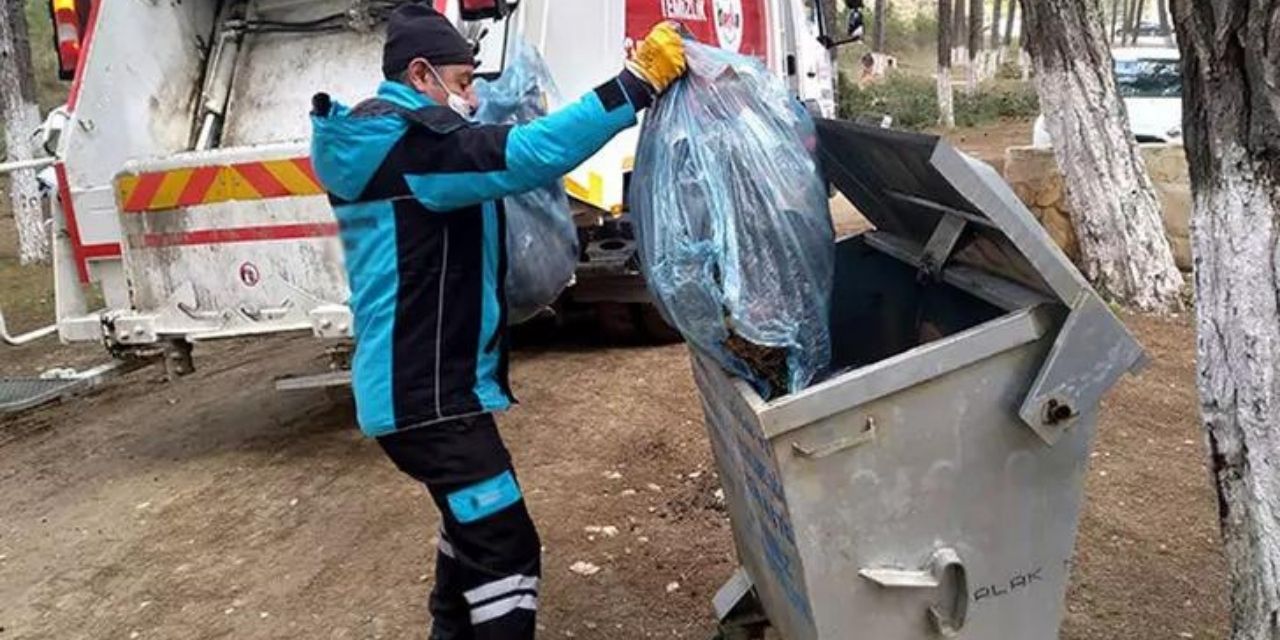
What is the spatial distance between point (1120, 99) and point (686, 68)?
512cm

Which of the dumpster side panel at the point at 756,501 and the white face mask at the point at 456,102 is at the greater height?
the white face mask at the point at 456,102

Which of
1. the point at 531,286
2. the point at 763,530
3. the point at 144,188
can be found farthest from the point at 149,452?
the point at 763,530

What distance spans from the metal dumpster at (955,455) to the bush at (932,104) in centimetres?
2192

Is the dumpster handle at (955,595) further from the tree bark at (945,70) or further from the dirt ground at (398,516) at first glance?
the tree bark at (945,70)

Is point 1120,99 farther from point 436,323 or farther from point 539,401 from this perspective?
point 436,323

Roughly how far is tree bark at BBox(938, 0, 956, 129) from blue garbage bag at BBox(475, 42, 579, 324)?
21122 mm

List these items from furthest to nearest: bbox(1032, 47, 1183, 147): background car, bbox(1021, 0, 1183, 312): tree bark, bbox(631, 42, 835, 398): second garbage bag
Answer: bbox(1032, 47, 1183, 147): background car, bbox(1021, 0, 1183, 312): tree bark, bbox(631, 42, 835, 398): second garbage bag

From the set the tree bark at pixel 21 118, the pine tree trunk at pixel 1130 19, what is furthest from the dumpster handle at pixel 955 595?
the pine tree trunk at pixel 1130 19

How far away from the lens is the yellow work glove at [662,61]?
8.39ft

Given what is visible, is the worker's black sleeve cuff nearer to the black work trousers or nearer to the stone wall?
the black work trousers

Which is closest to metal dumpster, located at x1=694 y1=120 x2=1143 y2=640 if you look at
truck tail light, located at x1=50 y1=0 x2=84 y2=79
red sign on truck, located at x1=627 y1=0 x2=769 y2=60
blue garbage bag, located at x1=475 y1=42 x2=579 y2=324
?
blue garbage bag, located at x1=475 y1=42 x2=579 y2=324

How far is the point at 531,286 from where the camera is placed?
10.4 ft

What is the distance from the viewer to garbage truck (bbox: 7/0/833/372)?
201 inches

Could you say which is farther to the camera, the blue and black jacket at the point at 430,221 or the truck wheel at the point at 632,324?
the truck wheel at the point at 632,324
